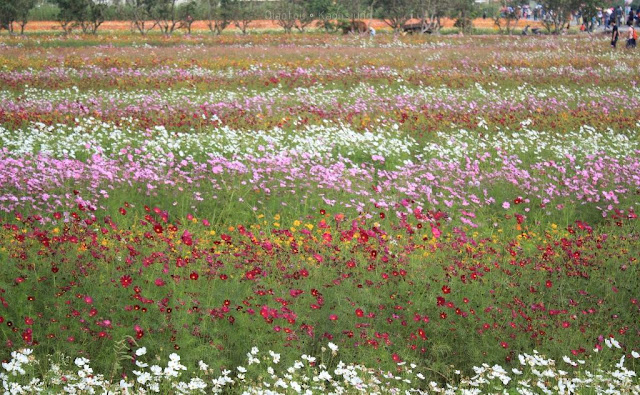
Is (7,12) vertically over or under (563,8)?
under

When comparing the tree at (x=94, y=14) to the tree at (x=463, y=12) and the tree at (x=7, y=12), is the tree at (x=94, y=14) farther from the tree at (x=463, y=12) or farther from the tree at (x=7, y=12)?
the tree at (x=463, y=12)

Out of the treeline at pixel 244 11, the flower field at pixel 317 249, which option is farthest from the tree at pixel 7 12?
the flower field at pixel 317 249

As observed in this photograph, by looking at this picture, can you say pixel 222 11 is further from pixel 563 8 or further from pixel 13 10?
pixel 563 8

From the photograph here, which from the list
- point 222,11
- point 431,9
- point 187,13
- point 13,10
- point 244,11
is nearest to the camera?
point 13,10

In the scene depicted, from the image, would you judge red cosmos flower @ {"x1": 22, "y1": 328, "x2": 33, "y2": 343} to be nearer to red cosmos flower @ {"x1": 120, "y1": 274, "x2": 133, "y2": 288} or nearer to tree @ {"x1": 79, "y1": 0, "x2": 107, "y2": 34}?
Answer: red cosmos flower @ {"x1": 120, "y1": 274, "x2": 133, "y2": 288}

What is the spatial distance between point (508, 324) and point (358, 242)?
185cm

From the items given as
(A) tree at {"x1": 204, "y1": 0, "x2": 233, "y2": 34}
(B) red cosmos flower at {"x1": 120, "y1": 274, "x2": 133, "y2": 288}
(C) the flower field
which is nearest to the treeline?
(A) tree at {"x1": 204, "y1": 0, "x2": 233, "y2": 34}

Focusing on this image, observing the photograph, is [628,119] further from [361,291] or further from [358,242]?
[361,291]

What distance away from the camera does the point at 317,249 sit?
6.66m

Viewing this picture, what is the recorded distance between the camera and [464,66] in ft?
78.3

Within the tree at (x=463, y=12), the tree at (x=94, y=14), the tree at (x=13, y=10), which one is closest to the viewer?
the tree at (x=94, y=14)

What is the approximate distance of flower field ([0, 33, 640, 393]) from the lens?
192 inches

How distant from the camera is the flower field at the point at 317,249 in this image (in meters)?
4.89

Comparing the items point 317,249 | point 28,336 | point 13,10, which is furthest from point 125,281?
point 13,10
